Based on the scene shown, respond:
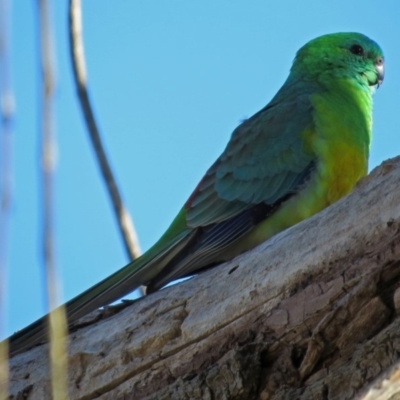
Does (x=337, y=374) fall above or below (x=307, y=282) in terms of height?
below

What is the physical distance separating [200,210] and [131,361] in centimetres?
159

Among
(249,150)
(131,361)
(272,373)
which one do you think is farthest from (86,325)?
(249,150)

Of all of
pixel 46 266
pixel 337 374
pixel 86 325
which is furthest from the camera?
pixel 86 325

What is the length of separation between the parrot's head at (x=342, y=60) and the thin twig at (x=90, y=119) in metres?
2.11

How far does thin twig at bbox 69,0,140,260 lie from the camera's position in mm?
4328

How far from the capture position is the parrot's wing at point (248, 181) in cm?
471

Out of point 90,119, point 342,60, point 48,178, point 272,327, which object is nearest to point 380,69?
point 342,60

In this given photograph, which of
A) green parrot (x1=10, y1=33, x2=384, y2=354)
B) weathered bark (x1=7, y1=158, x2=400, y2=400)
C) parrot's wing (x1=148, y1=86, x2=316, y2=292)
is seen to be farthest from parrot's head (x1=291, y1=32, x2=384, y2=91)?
weathered bark (x1=7, y1=158, x2=400, y2=400)

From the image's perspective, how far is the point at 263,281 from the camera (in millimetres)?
3439

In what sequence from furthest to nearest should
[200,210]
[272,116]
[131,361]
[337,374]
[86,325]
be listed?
1. [272,116]
2. [200,210]
3. [86,325]
4. [131,361]
5. [337,374]

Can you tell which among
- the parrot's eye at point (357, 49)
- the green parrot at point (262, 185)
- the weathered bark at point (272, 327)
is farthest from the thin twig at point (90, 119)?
the parrot's eye at point (357, 49)

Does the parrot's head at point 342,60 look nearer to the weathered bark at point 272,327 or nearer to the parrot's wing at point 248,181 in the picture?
the parrot's wing at point 248,181

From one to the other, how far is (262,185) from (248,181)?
0.09 meters

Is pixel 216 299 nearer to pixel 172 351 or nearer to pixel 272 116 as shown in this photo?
pixel 172 351
